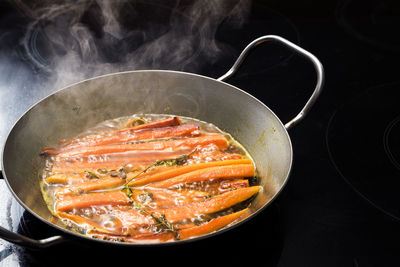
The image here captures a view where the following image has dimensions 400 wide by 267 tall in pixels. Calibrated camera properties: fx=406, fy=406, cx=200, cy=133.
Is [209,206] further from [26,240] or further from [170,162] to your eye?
[26,240]

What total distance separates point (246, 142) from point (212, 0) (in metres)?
1.23

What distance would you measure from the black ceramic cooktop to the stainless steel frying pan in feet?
0.33

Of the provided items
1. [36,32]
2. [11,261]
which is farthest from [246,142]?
[36,32]

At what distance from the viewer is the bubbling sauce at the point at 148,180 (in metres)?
1.32

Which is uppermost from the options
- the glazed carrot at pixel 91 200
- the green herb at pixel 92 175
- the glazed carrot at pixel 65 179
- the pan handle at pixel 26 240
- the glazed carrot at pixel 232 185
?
the pan handle at pixel 26 240

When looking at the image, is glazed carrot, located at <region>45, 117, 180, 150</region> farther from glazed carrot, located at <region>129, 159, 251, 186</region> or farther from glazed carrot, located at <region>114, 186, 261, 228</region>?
glazed carrot, located at <region>114, 186, 261, 228</region>

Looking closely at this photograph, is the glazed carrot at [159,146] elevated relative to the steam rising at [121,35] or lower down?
lower down

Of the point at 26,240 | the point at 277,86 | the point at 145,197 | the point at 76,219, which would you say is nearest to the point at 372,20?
the point at 277,86

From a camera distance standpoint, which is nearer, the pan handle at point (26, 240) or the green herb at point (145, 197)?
the pan handle at point (26, 240)

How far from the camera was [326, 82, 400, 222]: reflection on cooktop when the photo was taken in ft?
5.04

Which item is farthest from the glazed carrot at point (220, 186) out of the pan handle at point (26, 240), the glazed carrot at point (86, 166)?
the pan handle at point (26, 240)

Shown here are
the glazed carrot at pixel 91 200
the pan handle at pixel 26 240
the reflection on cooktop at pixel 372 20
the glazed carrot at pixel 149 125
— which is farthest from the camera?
the reflection on cooktop at pixel 372 20

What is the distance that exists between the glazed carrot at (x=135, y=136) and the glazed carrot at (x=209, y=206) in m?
0.44

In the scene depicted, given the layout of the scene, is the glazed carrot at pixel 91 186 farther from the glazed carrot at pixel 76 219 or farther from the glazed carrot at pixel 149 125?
the glazed carrot at pixel 149 125
